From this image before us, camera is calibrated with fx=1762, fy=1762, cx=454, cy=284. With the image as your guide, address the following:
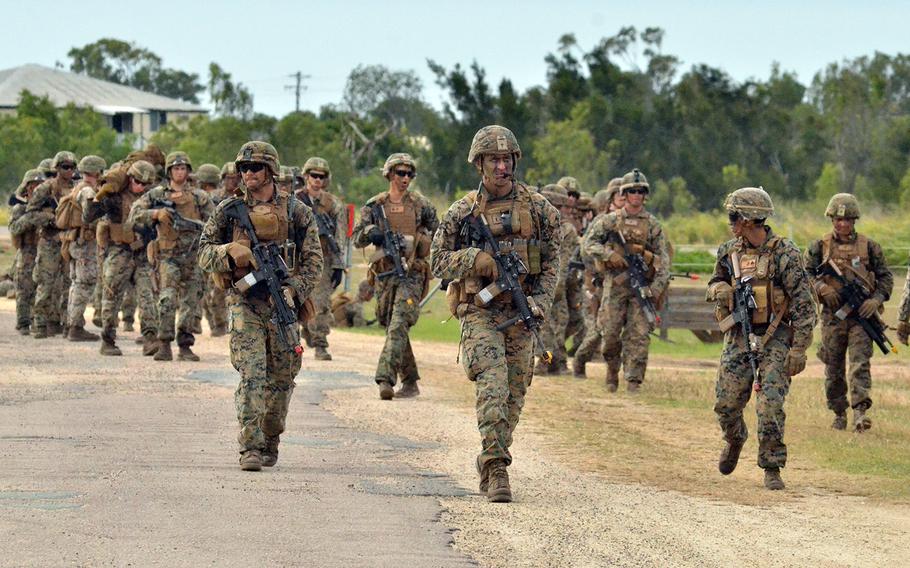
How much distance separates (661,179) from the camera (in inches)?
2504

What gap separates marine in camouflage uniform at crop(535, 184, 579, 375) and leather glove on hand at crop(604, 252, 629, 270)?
1999 millimetres

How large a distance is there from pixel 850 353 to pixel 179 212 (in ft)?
23.8

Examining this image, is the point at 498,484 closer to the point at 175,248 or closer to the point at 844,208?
the point at 844,208

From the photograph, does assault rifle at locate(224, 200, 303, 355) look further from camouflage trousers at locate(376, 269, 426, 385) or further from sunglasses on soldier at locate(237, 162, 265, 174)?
camouflage trousers at locate(376, 269, 426, 385)

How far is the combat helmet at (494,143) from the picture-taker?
37.1 feet

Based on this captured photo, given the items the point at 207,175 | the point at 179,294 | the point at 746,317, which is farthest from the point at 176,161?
the point at 746,317

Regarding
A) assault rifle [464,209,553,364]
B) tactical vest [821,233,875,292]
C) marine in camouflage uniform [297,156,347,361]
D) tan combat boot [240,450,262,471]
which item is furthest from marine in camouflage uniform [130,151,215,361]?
assault rifle [464,209,553,364]

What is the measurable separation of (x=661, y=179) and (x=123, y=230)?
150ft

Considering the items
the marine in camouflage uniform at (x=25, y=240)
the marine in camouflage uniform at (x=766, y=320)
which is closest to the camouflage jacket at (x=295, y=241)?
the marine in camouflage uniform at (x=766, y=320)

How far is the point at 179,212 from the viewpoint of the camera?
18906 mm

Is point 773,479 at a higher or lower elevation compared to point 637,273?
lower

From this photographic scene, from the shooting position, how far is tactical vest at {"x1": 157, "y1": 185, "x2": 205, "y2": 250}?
18.9 meters

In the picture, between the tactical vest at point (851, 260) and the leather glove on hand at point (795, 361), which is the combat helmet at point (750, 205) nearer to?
the leather glove on hand at point (795, 361)

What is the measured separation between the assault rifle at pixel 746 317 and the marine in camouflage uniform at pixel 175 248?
8197mm
